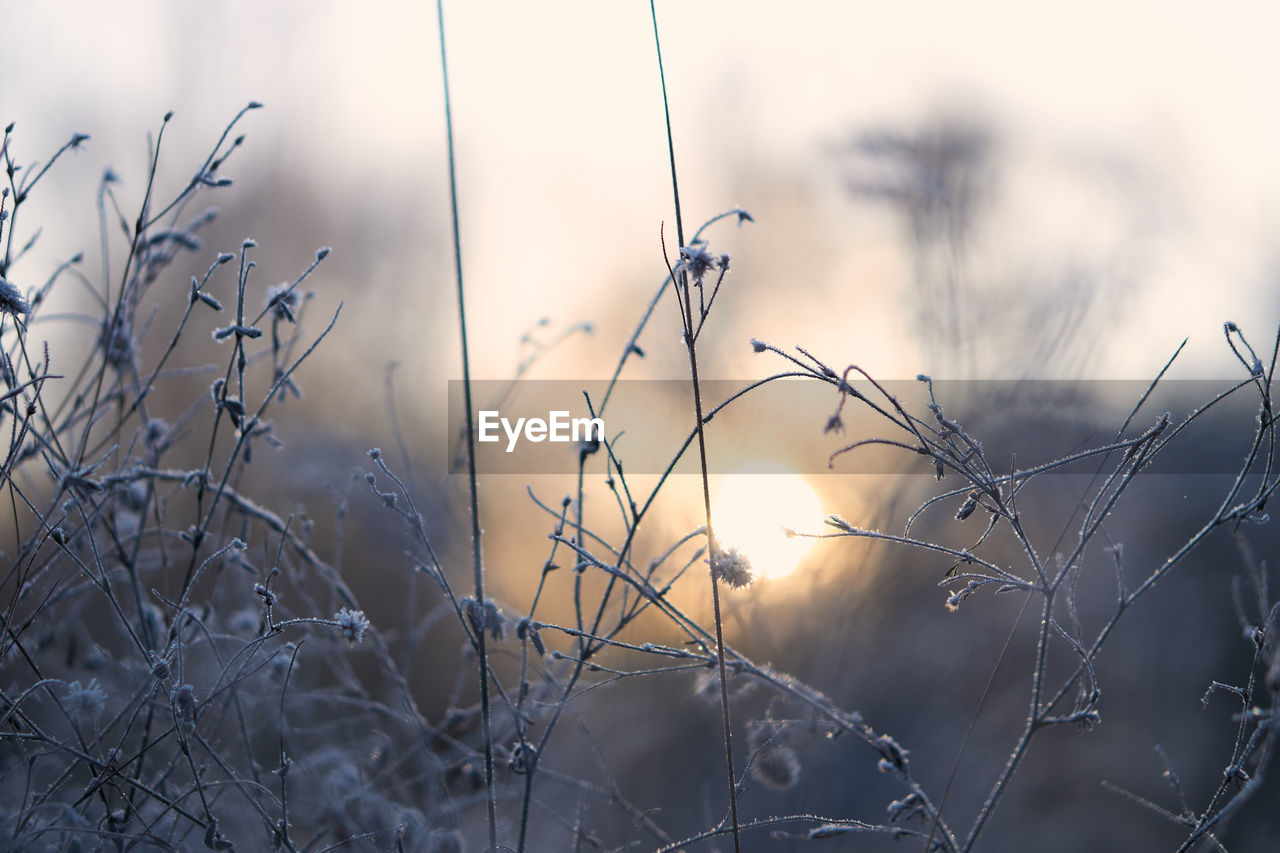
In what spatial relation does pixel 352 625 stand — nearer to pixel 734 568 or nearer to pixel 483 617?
pixel 483 617

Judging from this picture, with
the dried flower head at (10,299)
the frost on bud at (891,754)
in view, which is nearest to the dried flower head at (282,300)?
the dried flower head at (10,299)

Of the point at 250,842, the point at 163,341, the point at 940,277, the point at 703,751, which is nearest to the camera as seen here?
the point at 250,842

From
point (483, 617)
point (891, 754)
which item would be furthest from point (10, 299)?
point (891, 754)

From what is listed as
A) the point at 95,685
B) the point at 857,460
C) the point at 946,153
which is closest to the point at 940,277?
the point at 946,153

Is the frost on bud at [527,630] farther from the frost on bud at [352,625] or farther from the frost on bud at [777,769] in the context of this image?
the frost on bud at [777,769]

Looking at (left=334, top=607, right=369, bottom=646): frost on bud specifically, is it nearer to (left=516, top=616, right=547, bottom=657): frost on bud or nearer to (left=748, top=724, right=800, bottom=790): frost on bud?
(left=516, top=616, right=547, bottom=657): frost on bud

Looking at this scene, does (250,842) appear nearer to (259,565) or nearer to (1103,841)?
(259,565)

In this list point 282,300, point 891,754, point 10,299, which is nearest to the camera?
point 891,754

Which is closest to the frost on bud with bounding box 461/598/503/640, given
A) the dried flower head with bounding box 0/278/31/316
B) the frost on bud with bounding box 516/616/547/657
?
the frost on bud with bounding box 516/616/547/657
